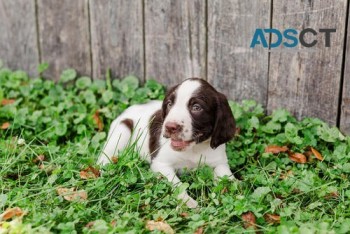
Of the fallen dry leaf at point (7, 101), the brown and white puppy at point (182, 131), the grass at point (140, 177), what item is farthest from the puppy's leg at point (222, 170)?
the fallen dry leaf at point (7, 101)

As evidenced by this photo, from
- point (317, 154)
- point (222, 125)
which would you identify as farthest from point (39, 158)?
point (317, 154)

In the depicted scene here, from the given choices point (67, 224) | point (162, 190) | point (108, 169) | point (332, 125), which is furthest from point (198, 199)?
point (332, 125)

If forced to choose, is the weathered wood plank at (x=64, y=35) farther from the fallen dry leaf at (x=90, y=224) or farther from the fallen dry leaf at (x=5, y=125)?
the fallen dry leaf at (x=90, y=224)

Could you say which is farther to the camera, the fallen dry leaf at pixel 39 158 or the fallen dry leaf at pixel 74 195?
the fallen dry leaf at pixel 39 158

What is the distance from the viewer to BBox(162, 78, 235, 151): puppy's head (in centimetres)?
→ 425

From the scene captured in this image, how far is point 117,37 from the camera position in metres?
5.84

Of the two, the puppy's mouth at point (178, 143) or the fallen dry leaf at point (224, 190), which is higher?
the puppy's mouth at point (178, 143)

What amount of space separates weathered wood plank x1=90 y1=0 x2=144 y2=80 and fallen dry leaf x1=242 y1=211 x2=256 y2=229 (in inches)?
88.8

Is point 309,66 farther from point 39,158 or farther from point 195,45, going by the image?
point 39,158

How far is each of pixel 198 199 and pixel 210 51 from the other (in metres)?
1.60

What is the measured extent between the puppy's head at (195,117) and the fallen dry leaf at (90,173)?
581 mm

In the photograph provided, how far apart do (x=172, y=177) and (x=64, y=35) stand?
2.23 m

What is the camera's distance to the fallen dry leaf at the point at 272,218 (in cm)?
399

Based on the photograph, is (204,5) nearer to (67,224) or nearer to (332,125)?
(332,125)
